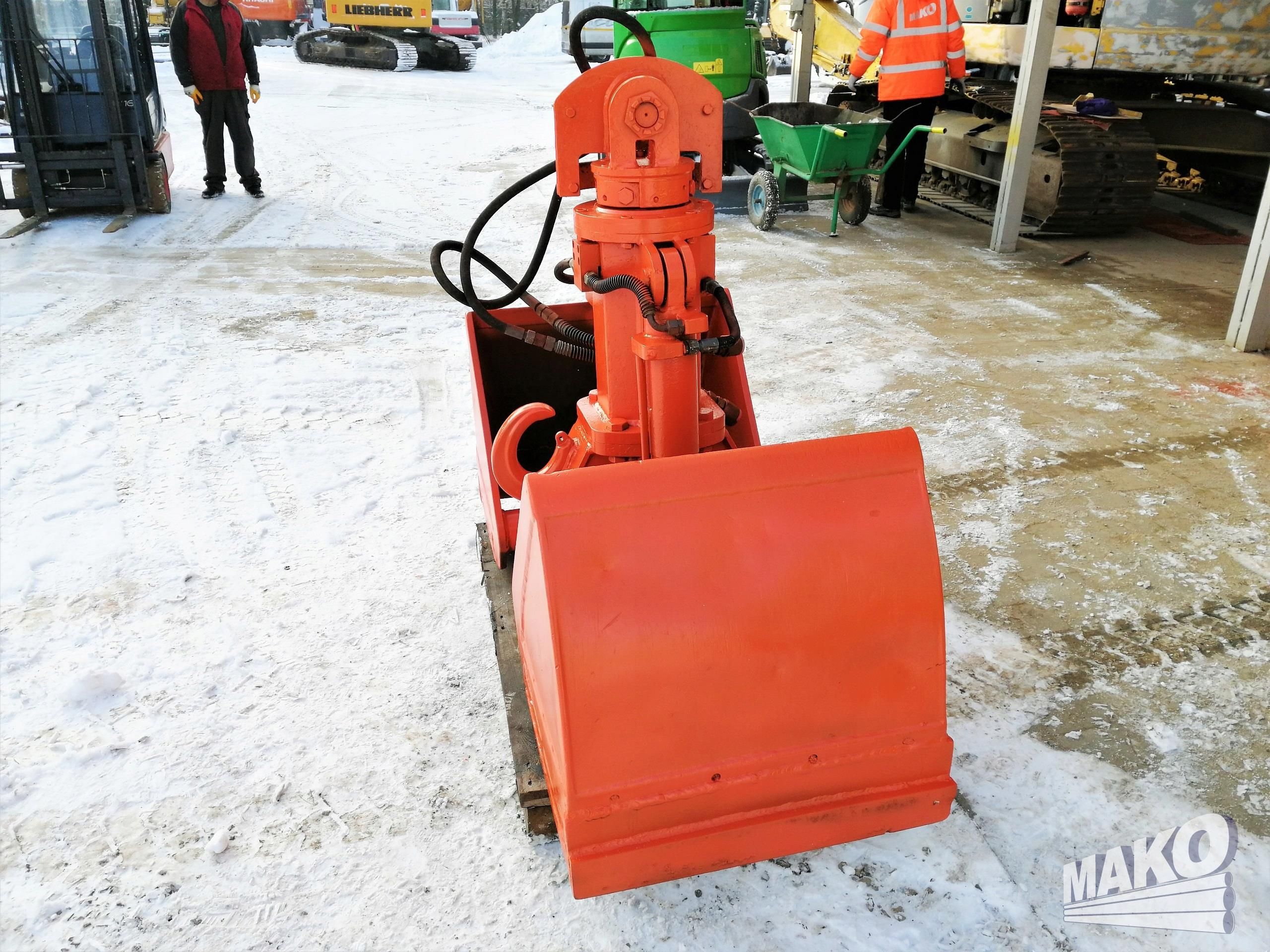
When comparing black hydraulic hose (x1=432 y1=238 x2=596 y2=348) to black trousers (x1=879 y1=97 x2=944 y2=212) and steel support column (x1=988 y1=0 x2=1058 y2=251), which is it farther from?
black trousers (x1=879 y1=97 x2=944 y2=212)

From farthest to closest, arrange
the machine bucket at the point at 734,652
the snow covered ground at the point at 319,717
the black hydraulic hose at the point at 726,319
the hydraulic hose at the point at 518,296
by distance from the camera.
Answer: the hydraulic hose at the point at 518,296 → the black hydraulic hose at the point at 726,319 → the snow covered ground at the point at 319,717 → the machine bucket at the point at 734,652

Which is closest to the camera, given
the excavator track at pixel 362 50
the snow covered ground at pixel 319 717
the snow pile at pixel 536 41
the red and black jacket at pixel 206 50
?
the snow covered ground at pixel 319 717

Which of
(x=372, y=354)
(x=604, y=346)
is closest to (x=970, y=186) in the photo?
(x=372, y=354)

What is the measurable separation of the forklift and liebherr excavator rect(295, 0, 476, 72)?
482 inches

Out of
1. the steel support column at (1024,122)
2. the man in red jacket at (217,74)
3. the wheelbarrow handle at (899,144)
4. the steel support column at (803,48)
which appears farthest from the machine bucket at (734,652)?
the steel support column at (803,48)

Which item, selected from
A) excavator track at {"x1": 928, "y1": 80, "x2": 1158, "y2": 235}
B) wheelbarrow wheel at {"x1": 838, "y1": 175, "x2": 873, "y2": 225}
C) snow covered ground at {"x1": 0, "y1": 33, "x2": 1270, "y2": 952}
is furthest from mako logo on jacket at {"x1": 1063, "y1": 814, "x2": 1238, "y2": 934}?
wheelbarrow wheel at {"x1": 838, "y1": 175, "x2": 873, "y2": 225}

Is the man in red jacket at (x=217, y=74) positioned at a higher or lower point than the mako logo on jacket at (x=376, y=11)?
lower

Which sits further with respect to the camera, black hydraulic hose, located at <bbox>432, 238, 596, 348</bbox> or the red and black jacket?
the red and black jacket

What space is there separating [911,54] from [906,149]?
3.23ft

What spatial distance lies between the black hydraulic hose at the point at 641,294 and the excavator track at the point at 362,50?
19.2m

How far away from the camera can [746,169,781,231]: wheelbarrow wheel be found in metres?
7.24

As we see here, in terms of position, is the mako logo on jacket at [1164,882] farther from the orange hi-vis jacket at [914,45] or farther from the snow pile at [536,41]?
the snow pile at [536,41]

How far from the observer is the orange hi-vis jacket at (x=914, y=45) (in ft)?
22.7

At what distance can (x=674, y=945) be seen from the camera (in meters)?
1.71
